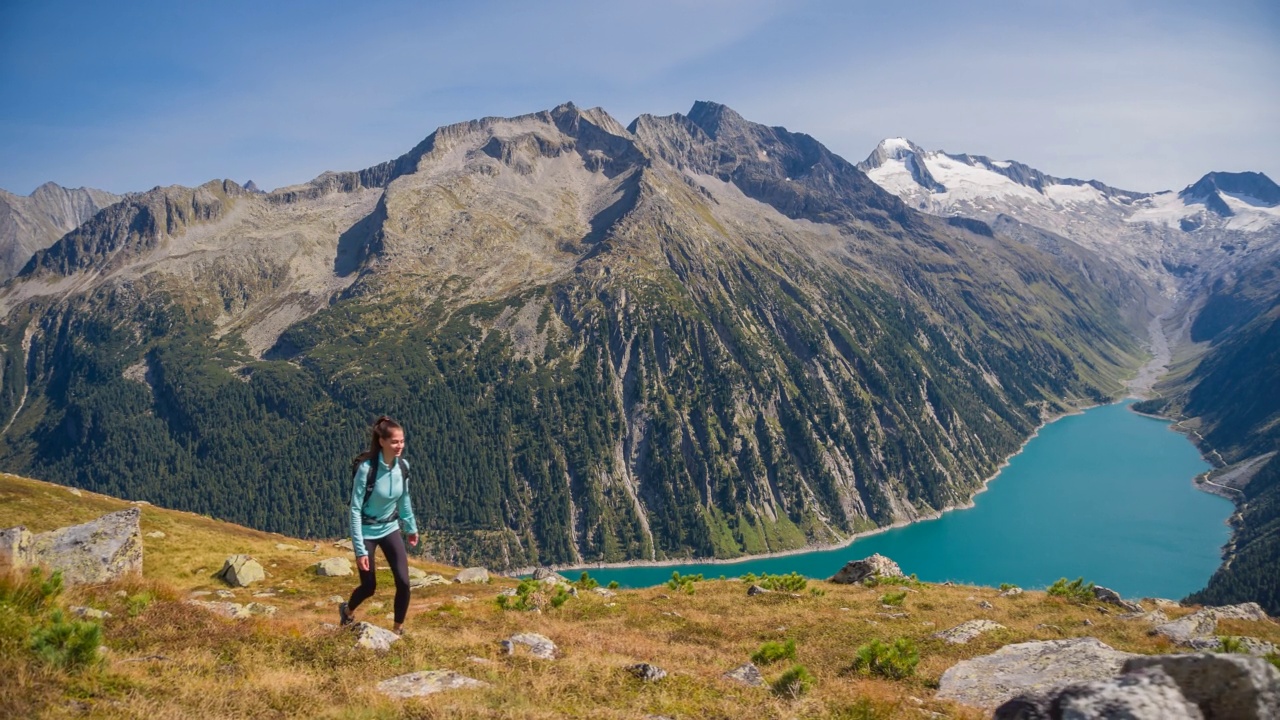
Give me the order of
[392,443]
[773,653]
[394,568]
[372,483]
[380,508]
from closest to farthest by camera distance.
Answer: [392,443] < [372,483] < [380,508] < [394,568] < [773,653]

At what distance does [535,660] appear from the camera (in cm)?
1456

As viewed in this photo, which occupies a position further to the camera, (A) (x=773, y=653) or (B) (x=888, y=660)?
(A) (x=773, y=653)

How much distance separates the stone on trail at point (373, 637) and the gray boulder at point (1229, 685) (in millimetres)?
14392

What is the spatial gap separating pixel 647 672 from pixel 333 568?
26.6 m

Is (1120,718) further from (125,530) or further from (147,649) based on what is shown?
(125,530)

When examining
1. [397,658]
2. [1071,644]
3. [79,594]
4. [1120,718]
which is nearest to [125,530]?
[79,594]

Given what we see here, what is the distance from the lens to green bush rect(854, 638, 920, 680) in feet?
50.6

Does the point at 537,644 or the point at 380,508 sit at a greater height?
the point at 380,508

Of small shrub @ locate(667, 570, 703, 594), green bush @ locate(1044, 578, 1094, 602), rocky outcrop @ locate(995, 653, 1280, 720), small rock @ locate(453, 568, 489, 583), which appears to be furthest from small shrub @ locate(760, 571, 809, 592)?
rocky outcrop @ locate(995, 653, 1280, 720)

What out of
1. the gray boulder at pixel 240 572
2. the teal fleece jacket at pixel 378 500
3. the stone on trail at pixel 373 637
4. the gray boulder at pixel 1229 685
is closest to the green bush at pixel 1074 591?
the gray boulder at pixel 1229 685

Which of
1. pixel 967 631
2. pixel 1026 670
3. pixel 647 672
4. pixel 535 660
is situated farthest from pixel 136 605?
pixel 967 631

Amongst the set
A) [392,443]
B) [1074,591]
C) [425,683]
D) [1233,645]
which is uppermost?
[392,443]

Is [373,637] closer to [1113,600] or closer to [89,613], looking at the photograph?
[89,613]

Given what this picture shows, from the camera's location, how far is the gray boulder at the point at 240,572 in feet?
99.1
